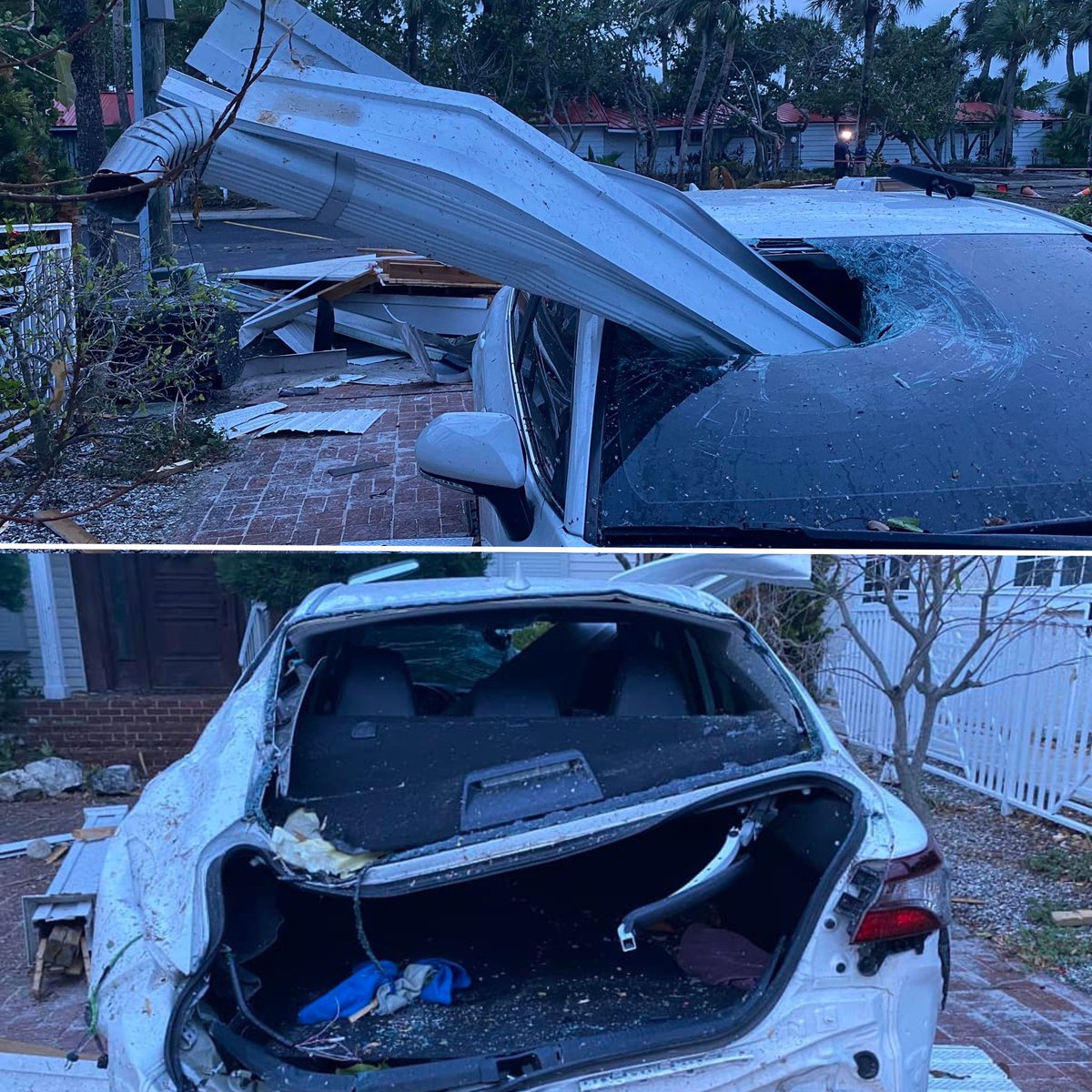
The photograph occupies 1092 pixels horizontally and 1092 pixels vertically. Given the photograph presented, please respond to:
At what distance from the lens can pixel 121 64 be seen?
3.14 meters

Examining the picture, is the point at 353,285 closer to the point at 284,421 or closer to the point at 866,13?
the point at 284,421

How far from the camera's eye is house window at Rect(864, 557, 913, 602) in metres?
1.97

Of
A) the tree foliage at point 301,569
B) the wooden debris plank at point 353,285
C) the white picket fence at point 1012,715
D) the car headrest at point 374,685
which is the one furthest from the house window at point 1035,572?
the wooden debris plank at point 353,285

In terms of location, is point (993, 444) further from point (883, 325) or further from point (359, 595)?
point (359, 595)

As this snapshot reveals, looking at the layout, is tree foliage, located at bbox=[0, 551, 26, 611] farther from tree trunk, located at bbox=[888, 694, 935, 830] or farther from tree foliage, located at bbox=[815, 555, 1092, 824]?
tree trunk, located at bbox=[888, 694, 935, 830]

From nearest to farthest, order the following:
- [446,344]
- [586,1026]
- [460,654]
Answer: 1. [586,1026]
2. [460,654]
3. [446,344]

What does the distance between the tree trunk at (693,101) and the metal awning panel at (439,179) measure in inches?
37.0

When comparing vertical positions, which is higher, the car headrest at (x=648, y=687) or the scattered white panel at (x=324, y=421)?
the scattered white panel at (x=324, y=421)

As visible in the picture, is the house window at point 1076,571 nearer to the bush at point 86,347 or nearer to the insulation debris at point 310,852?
the insulation debris at point 310,852

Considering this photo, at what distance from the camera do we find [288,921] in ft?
8.05

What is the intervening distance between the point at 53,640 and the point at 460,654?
976 mm

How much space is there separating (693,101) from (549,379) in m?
0.86

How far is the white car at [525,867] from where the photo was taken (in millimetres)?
1760

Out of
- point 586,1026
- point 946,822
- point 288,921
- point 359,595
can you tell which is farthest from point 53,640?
point 946,822
